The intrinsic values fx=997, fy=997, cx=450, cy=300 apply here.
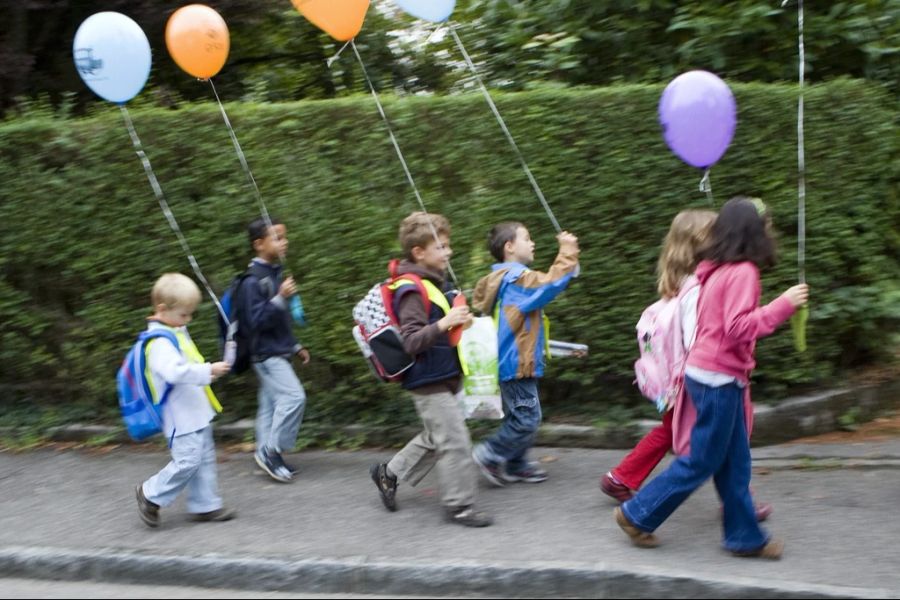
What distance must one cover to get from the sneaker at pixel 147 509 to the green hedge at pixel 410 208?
5.49ft

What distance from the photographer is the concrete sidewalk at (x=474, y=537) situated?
14.5 ft

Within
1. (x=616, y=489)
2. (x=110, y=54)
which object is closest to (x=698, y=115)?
(x=616, y=489)

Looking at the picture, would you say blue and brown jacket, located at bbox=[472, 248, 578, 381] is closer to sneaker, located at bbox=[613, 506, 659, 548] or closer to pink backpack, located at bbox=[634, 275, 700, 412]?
pink backpack, located at bbox=[634, 275, 700, 412]

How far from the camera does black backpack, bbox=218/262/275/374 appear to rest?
5793mm

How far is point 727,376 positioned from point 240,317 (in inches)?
112

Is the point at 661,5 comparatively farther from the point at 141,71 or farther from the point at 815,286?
the point at 141,71

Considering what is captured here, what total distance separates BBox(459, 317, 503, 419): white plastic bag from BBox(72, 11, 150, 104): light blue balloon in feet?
9.00

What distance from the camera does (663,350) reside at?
4938 millimetres

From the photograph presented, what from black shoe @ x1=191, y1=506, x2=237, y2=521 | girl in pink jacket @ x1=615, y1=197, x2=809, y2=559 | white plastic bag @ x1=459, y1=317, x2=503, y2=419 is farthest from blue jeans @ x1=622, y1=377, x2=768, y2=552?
black shoe @ x1=191, y1=506, x2=237, y2=521

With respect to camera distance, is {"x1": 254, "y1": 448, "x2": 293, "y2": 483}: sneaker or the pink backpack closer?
the pink backpack

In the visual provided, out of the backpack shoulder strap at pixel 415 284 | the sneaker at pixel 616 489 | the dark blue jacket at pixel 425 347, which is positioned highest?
the backpack shoulder strap at pixel 415 284

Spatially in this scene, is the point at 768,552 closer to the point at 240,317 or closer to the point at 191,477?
the point at 191,477

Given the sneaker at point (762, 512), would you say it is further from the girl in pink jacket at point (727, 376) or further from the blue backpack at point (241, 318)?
the blue backpack at point (241, 318)

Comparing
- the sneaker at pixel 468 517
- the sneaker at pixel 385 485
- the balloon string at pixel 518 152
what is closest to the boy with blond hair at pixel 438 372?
the sneaker at pixel 468 517
